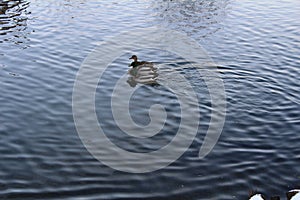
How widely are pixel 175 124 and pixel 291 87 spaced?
18.4 feet

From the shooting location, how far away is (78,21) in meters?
24.8

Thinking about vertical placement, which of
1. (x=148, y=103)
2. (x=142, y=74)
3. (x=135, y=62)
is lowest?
(x=148, y=103)

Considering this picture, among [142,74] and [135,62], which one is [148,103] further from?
[135,62]

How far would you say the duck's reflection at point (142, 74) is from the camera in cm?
1731

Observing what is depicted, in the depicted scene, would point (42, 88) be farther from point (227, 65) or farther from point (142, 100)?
point (227, 65)

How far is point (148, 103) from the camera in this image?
1575 cm

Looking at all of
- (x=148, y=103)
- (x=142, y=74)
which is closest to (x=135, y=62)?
(x=142, y=74)

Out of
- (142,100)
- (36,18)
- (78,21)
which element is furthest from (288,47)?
(36,18)

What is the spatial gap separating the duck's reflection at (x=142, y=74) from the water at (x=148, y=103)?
0.54 meters

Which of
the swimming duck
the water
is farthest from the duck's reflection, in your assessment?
the water

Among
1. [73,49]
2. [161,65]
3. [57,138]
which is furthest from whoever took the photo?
[73,49]

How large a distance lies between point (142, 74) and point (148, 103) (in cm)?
171

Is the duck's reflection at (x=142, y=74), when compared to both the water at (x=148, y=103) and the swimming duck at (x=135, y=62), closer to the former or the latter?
the swimming duck at (x=135, y=62)

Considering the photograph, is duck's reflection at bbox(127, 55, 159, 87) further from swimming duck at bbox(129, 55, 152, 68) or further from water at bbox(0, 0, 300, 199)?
water at bbox(0, 0, 300, 199)
